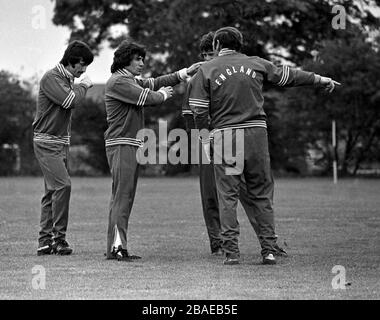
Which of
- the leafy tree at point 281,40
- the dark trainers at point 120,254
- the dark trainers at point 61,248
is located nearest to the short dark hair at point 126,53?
the dark trainers at point 120,254

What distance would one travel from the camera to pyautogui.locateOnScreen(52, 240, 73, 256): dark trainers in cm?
1112

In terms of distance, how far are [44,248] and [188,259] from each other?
173cm

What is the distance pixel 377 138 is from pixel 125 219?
28.8 meters

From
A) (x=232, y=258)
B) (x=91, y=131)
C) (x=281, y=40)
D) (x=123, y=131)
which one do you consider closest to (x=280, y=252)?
(x=232, y=258)

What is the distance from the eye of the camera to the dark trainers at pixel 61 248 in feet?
36.5

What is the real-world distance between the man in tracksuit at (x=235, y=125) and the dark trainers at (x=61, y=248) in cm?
201

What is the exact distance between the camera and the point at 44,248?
36.7ft

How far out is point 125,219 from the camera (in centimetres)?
1069

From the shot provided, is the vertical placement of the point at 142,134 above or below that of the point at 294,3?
below

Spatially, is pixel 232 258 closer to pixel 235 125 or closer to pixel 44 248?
pixel 235 125

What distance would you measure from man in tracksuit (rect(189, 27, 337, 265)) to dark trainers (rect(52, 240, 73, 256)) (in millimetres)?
2008

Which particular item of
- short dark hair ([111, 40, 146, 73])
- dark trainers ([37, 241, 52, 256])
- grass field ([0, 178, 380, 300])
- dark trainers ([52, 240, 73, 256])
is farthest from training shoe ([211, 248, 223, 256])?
short dark hair ([111, 40, 146, 73])
